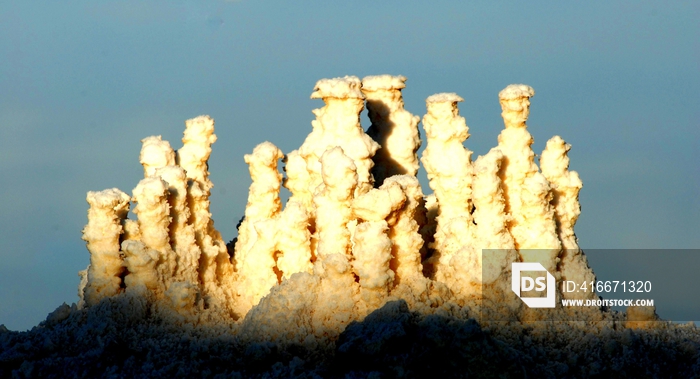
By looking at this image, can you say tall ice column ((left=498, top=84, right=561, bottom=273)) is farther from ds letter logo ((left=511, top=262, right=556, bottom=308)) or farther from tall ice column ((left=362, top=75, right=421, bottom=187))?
tall ice column ((left=362, top=75, right=421, bottom=187))

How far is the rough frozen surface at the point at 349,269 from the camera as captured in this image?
31.9 ft

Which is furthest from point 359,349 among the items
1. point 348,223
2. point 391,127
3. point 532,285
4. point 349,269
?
point 391,127

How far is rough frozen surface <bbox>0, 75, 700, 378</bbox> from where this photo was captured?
31.9ft

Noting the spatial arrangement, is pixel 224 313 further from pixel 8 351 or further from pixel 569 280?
pixel 569 280

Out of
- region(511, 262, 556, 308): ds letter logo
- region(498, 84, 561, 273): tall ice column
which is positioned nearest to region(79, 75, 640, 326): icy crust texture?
region(498, 84, 561, 273): tall ice column

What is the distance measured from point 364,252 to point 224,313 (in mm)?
1494

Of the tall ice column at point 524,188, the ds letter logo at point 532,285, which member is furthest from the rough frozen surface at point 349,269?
the ds letter logo at point 532,285

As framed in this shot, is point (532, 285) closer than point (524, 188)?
Yes

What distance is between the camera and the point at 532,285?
10867mm

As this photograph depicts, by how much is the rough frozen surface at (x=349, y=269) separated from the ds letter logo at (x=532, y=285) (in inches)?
5.6

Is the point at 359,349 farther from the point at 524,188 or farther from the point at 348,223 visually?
the point at 524,188

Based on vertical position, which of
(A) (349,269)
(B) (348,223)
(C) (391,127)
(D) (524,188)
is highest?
(C) (391,127)

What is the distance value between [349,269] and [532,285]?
166 centimetres

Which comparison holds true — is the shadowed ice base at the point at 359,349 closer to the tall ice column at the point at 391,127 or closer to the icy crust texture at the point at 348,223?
the icy crust texture at the point at 348,223
